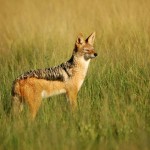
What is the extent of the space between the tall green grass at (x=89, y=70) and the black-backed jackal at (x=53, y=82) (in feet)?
0.43

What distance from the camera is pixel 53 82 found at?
704cm

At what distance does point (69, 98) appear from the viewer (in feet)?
23.3

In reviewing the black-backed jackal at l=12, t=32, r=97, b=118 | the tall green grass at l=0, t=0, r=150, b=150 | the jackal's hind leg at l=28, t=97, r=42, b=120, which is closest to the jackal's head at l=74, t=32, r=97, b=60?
the black-backed jackal at l=12, t=32, r=97, b=118

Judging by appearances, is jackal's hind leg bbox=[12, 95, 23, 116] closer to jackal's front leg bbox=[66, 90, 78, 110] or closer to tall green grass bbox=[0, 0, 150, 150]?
tall green grass bbox=[0, 0, 150, 150]

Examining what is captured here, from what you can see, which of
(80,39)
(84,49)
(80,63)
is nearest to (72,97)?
(80,63)

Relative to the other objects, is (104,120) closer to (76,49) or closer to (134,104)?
(134,104)

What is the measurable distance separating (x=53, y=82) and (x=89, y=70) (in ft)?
3.93

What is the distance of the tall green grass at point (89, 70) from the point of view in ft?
18.0

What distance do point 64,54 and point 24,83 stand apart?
2.42 m

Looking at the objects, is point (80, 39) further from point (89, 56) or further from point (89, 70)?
point (89, 70)

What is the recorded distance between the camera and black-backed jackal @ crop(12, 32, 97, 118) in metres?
6.65

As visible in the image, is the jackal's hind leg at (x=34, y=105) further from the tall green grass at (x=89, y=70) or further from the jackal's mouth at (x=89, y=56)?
the jackal's mouth at (x=89, y=56)

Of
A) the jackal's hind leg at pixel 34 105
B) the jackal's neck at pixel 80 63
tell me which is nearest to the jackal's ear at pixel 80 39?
the jackal's neck at pixel 80 63

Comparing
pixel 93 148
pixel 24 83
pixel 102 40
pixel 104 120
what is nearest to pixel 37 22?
pixel 102 40
